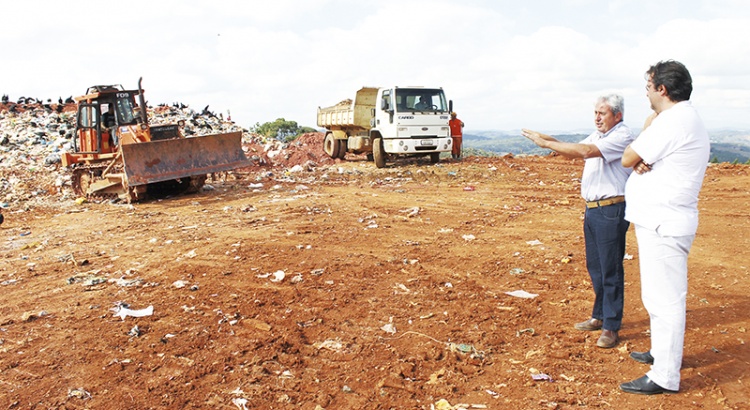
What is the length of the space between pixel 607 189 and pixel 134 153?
8.55 meters

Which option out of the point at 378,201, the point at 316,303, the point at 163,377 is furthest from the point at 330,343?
the point at 378,201

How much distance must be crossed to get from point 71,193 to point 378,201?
699cm

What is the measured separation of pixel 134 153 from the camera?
9648 millimetres

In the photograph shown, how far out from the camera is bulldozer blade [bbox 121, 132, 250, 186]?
9641 mm

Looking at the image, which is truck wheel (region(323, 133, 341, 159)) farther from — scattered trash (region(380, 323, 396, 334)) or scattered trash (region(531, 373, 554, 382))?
scattered trash (region(531, 373, 554, 382))

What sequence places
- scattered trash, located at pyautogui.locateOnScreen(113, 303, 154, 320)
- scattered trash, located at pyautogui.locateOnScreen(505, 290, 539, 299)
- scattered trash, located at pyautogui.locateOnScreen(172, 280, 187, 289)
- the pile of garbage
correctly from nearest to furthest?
scattered trash, located at pyautogui.locateOnScreen(113, 303, 154, 320)
scattered trash, located at pyautogui.locateOnScreen(505, 290, 539, 299)
scattered trash, located at pyautogui.locateOnScreen(172, 280, 187, 289)
the pile of garbage

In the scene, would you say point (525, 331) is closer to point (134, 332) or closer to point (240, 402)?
point (240, 402)

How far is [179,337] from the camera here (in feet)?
12.8

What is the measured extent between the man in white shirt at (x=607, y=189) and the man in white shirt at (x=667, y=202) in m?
0.39

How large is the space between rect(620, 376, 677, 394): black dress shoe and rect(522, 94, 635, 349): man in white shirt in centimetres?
57

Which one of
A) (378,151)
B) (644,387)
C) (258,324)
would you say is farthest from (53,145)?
(644,387)

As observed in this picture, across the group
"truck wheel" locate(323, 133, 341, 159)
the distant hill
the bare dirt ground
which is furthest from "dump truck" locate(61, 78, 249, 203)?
"truck wheel" locate(323, 133, 341, 159)

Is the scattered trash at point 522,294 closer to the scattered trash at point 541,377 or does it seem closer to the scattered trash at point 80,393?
the scattered trash at point 541,377

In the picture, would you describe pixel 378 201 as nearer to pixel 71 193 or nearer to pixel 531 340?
pixel 531 340
